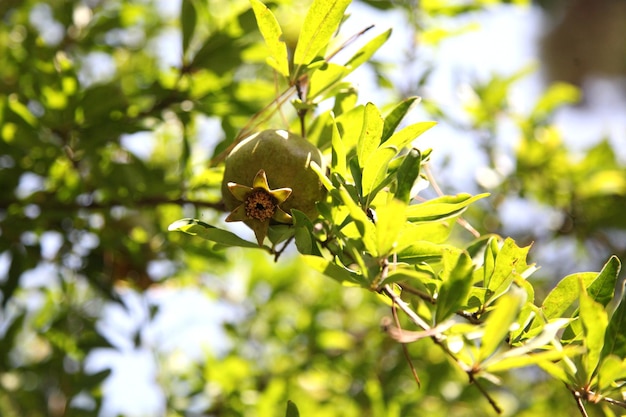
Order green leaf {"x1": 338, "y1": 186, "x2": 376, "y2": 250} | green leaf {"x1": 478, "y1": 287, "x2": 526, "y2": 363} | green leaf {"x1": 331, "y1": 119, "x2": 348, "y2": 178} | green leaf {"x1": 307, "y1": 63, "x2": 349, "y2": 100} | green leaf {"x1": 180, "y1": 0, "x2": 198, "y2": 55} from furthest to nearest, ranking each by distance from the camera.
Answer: green leaf {"x1": 180, "y1": 0, "x2": 198, "y2": 55}, green leaf {"x1": 307, "y1": 63, "x2": 349, "y2": 100}, green leaf {"x1": 331, "y1": 119, "x2": 348, "y2": 178}, green leaf {"x1": 338, "y1": 186, "x2": 376, "y2": 250}, green leaf {"x1": 478, "y1": 287, "x2": 526, "y2": 363}

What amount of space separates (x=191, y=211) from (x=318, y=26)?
3.47 ft

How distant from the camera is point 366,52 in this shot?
3.41 feet

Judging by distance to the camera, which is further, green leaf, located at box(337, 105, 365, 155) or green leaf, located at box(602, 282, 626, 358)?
green leaf, located at box(337, 105, 365, 155)

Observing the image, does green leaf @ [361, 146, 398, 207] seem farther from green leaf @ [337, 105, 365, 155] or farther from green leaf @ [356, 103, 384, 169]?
green leaf @ [337, 105, 365, 155]

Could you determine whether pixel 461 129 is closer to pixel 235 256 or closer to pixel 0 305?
pixel 235 256

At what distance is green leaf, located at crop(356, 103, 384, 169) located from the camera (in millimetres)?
858

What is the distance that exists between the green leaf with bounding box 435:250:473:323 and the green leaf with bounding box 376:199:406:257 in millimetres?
82

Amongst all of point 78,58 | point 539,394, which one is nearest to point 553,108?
point 539,394

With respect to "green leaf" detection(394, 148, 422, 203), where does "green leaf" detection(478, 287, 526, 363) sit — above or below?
below

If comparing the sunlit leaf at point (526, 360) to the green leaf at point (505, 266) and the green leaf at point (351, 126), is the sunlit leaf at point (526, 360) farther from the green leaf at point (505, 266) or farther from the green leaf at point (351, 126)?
the green leaf at point (351, 126)

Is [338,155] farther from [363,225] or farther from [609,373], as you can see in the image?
[609,373]

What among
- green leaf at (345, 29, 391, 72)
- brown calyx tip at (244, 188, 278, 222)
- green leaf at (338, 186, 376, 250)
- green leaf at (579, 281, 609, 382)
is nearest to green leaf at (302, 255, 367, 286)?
green leaf at (338, 186, 376, 250)

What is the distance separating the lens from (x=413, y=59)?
202 centimetres

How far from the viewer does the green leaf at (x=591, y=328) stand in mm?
756
